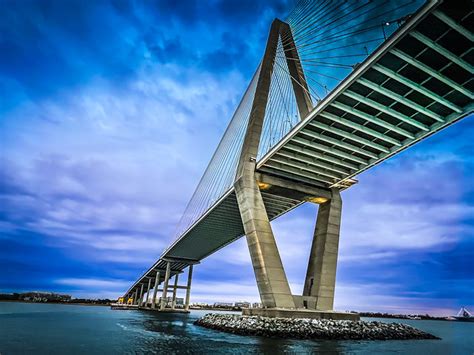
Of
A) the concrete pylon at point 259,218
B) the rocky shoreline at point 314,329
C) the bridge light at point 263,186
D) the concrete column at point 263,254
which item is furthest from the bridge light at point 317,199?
the rocky shoreline at point 314,329

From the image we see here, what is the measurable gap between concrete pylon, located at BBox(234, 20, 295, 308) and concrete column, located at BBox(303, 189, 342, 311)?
3433mm

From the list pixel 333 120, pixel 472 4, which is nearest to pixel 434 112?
pixel 333 120

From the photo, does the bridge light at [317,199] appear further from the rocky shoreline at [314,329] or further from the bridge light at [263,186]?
the rocky shoreline at [314,329]

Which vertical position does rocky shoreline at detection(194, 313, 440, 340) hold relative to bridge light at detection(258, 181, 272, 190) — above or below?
below

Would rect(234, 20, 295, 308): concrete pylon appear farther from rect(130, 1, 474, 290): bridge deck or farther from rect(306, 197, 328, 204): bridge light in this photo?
rect(306, 197, 328, 204): bridge light

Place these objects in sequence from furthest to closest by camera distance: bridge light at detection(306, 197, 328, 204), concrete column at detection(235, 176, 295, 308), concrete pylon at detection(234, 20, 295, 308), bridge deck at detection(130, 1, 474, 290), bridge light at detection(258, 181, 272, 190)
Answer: bridge light at detection(306, 197, 328, 204) < bridge light at detection(258, 181, 272, 190) < concrete pylon at detection(234, 20, 295, 308) < concrete column at detection(235, 176, 295, 308) < bridge deck at detection(130, 1, 474, 290)

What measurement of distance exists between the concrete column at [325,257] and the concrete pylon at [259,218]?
11.3 feet

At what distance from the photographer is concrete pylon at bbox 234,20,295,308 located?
20125 millimetres

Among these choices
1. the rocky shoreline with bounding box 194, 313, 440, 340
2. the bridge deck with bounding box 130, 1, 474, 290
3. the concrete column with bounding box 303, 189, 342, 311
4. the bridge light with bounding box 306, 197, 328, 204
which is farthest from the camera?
the bridge light with bounding box 306, 197, 328, 204

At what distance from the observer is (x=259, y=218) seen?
70.8 ft

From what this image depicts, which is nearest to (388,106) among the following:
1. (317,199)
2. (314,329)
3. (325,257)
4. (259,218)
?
(259,218)

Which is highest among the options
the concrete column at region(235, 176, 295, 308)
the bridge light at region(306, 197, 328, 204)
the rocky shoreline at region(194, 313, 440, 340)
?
the bridge light at region(306, 197, 328, 204)

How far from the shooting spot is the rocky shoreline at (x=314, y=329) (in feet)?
52.2

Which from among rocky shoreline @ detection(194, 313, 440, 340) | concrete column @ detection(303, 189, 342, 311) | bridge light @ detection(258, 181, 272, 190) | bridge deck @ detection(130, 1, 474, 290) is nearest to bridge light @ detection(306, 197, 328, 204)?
concrete column @ detection(303, 189, 342, 311)
